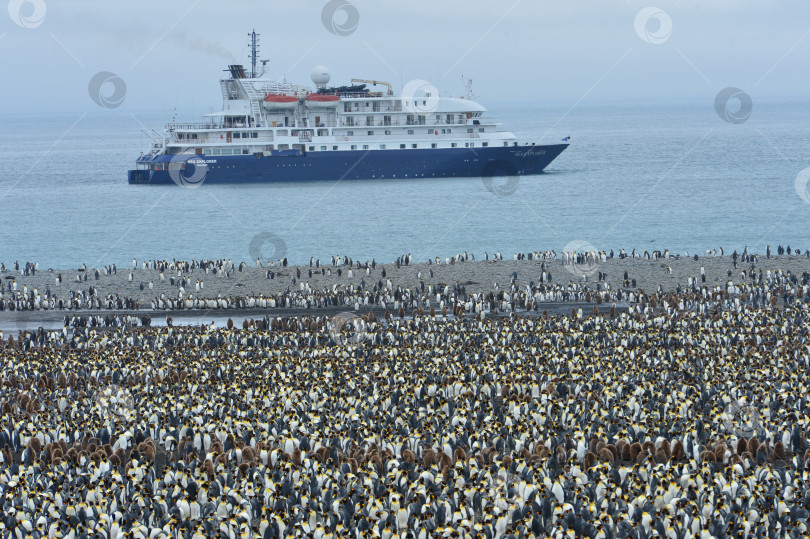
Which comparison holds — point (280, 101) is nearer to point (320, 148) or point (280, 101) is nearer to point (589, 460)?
point (320, 148)

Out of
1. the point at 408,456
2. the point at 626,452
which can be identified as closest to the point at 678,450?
the point at 626,452

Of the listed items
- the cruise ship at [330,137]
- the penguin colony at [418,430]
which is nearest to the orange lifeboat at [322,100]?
the cruise ship at [330,137]

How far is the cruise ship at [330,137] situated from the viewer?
77875 mm

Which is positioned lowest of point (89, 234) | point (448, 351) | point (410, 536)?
point (410, 536)

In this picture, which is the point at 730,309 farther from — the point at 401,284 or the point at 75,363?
the point at 75,363

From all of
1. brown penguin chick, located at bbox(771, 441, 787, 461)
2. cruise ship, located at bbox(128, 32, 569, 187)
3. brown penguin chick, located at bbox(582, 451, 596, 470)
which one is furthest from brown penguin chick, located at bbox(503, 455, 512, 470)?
cruise ship, located at bbox(128, 32, 569, 187)

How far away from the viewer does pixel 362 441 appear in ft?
51.2

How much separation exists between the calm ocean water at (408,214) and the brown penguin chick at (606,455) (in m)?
36.3

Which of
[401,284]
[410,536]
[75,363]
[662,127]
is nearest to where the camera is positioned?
[410,536]

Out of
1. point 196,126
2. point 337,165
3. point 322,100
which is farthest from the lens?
point 196,126

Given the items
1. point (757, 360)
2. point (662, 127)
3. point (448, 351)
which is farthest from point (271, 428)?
point (662, 127)

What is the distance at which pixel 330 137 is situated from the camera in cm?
7781

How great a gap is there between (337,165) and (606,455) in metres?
66.2

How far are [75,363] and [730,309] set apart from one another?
1714 centimetres
